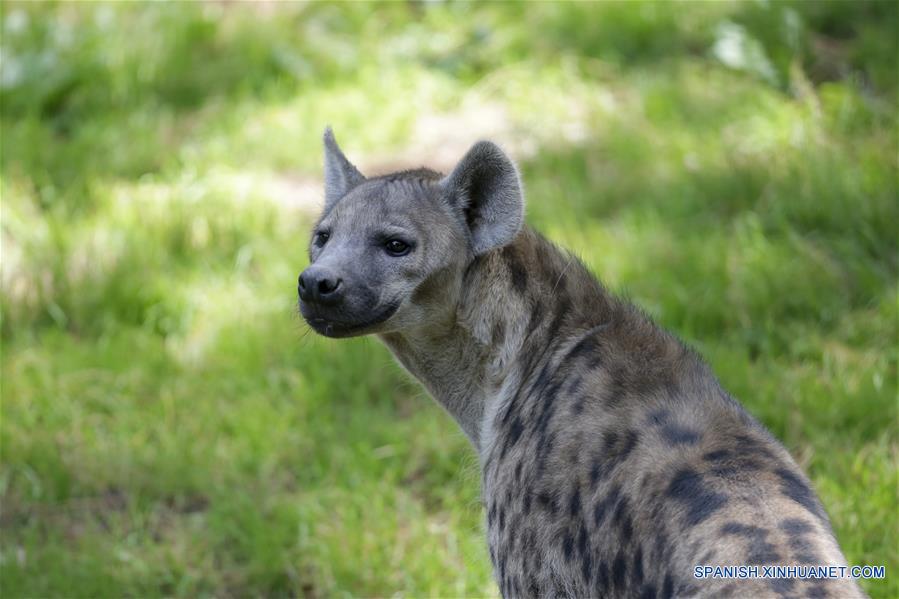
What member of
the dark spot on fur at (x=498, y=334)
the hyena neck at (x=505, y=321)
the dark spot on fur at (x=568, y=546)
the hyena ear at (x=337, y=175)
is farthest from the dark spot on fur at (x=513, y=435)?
the hyena ear at (x=337, y=175)

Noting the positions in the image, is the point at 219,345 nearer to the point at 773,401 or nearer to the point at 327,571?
the point at 327,571

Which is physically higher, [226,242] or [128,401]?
[226,242]

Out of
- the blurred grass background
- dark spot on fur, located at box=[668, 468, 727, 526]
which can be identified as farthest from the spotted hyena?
the blurred grass background

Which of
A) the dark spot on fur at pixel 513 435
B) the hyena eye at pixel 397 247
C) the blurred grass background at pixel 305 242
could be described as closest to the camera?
the dark spot on fur at pixel 513 435

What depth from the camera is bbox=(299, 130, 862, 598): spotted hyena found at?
2.56 metres

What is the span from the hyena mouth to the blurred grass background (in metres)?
0.84

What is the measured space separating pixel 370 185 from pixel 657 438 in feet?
3.84

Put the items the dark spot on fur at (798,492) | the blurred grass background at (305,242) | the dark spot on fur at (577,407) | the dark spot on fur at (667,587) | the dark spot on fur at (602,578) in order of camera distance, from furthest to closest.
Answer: the blurred grass background at (305,242) < the dark spot on fur at (577,407) < the dark spot on fur at (602,578) < the dark spot on fur at (798,492) < the dark spot on fur at (667,587)

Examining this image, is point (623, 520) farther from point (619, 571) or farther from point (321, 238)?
point (321, 238)

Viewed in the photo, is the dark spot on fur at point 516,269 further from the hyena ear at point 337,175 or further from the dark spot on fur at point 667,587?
the dark spot on fur at point 667,587

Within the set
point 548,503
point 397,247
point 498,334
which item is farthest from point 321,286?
point 548,503

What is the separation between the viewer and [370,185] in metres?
3.50

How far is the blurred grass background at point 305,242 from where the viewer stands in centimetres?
435

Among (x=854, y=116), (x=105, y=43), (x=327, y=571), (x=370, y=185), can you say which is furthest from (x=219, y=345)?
(x=854, y=116)
